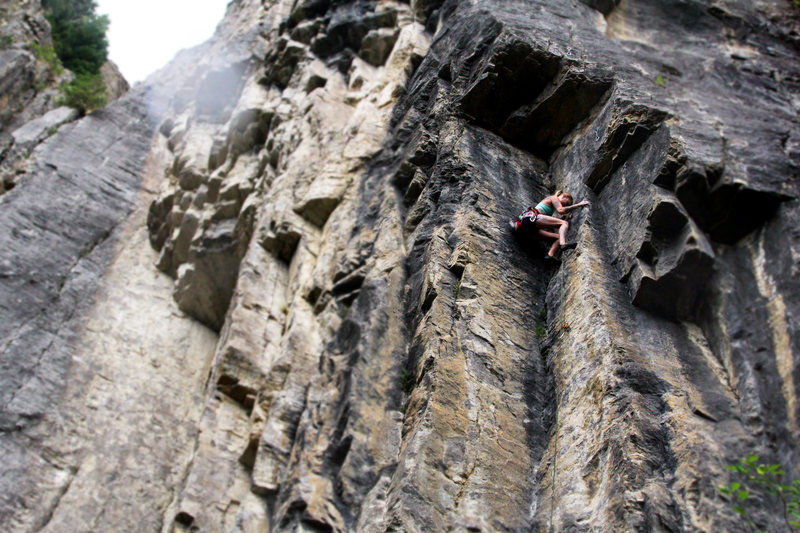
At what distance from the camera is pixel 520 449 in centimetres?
700

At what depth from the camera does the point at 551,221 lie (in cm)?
875

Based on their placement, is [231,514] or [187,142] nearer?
[231,514]

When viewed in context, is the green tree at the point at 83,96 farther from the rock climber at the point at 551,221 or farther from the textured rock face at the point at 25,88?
the rock climber at the point at 551,221

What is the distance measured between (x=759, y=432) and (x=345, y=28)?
660 inches

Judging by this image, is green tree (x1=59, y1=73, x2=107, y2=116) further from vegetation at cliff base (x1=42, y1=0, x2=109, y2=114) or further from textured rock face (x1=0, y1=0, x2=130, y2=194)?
vegetation at cliff base (x1=42, y1=0, x2=109, y2=114)

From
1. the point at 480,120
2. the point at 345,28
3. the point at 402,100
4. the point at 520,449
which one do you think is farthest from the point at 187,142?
the point at 520,449

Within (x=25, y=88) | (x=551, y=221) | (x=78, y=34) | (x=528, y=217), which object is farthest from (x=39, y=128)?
(x=551, y=221)

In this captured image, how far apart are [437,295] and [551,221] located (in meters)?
1.84

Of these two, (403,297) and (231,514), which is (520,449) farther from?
(231,514)

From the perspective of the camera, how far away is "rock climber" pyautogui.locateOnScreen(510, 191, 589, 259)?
8.60 metres

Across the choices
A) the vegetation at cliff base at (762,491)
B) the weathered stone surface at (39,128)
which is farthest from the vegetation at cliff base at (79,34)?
the vegetation at cliff base at (762,491)

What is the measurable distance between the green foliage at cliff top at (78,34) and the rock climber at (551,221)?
90.7 feet

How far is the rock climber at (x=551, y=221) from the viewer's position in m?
8.60

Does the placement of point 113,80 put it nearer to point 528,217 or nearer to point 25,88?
point 25,88
